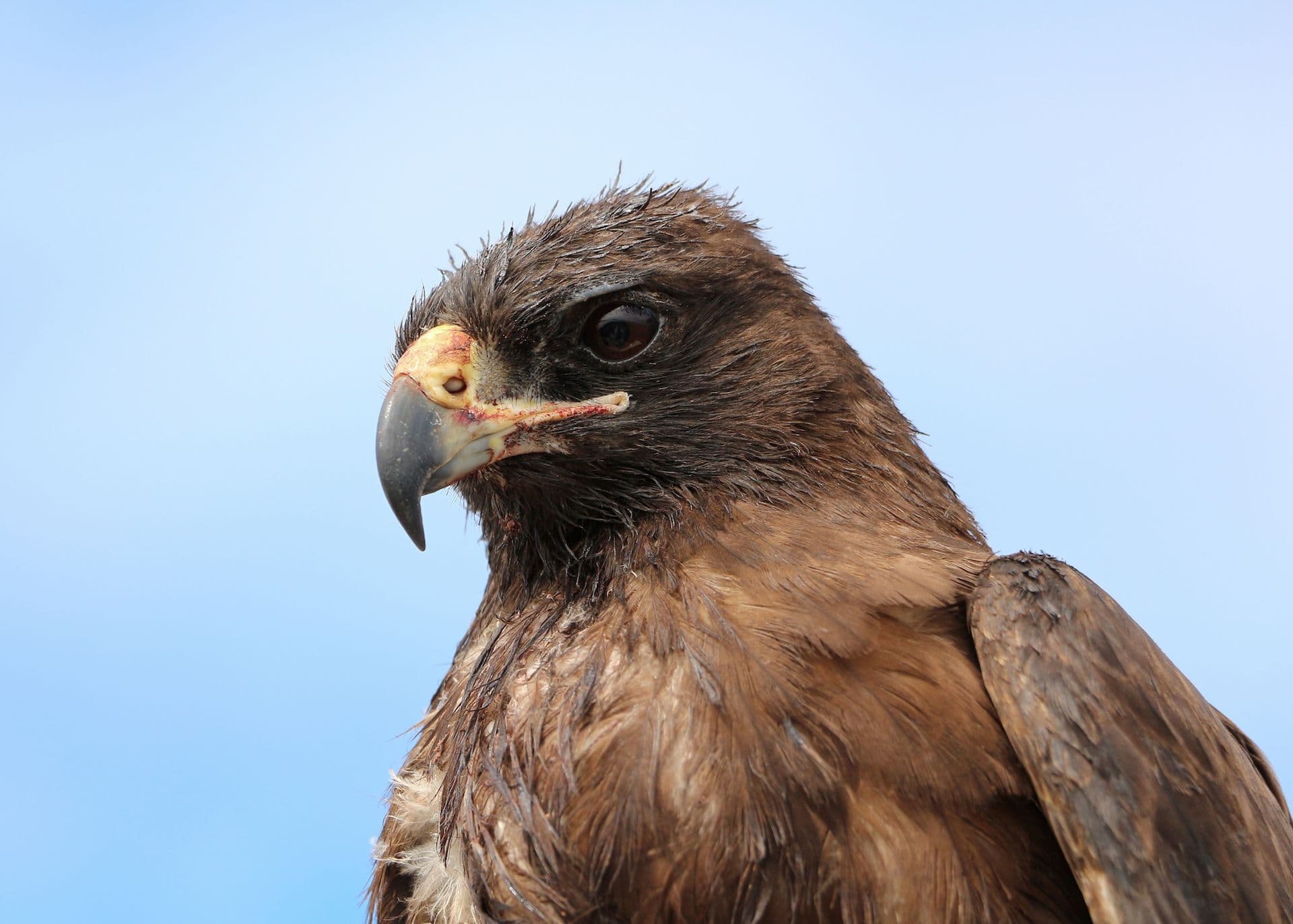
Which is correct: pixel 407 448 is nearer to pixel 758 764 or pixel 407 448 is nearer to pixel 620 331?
pixel 620 331

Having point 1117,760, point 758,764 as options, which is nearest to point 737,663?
point 758,764

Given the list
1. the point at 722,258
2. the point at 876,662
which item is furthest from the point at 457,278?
the point at 876,662

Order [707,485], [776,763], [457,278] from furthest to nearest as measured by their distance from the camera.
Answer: [457,278] < [707,485] < [776,763]

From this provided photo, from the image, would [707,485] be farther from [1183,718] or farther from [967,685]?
[1183,718]

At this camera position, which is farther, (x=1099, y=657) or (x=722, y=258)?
(x=722, y=258)

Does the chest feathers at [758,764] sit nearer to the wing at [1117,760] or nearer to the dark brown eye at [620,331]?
the wing at [1117,760]

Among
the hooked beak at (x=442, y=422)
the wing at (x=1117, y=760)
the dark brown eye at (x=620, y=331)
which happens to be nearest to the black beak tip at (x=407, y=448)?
the hooked beak at (x=442, y=422)

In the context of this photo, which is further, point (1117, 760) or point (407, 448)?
point (407, 448)
